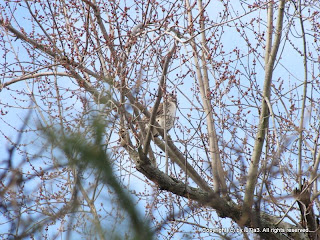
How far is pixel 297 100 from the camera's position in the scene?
493 cm

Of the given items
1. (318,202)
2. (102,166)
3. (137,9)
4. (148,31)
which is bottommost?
(102,166)

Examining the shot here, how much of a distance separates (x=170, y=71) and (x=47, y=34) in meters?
1.57

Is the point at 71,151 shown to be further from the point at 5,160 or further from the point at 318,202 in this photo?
the point at 318,202

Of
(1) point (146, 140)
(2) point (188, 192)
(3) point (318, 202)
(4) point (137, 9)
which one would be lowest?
(3) point (318, 202)

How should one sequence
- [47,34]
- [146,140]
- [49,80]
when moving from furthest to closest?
[49,80] → [47,34] → [146,140]

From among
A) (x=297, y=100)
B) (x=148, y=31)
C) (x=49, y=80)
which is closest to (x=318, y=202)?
(x=297, y=100)

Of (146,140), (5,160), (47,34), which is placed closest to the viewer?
(5,160)

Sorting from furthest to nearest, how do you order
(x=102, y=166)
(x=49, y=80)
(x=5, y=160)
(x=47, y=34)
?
(x=49, y=80)
(x=47, y=34)
(x=5, y=160)
(x=102, y=166)

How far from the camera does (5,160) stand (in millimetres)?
1937

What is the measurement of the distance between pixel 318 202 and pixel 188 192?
1.70 metres

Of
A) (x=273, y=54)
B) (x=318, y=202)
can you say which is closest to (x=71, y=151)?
(x=273, y=54)

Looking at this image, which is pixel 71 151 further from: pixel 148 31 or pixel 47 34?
pixel 47 34

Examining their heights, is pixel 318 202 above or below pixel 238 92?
below

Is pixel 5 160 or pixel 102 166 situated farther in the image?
pixel 5 160
